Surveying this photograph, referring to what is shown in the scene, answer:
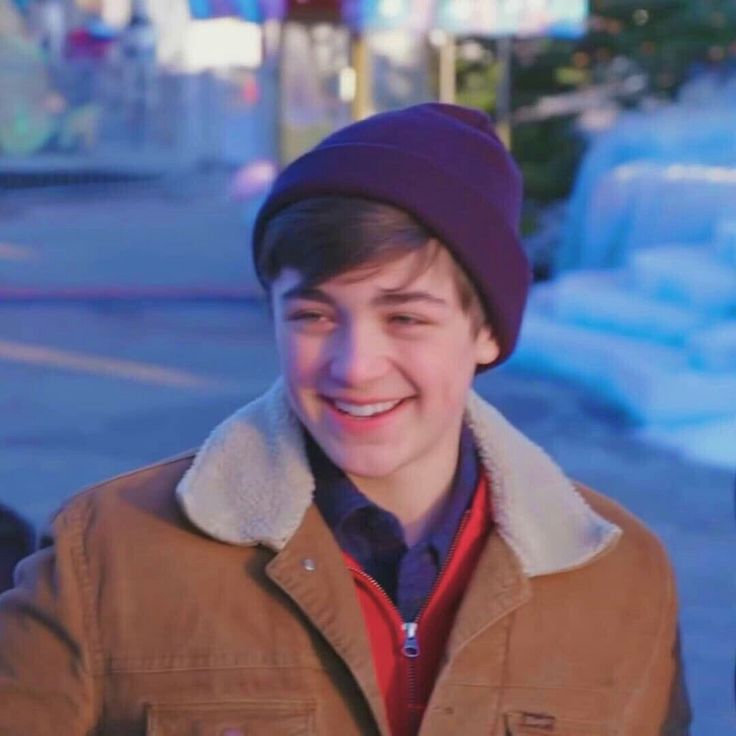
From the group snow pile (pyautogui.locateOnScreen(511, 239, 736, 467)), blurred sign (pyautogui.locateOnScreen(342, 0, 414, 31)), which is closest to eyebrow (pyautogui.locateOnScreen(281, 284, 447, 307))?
snow pile (pyautogui.locateOnScreen(511, 239, 736, 467))

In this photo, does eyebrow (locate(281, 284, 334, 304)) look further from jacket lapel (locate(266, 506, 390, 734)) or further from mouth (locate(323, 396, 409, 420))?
jacket lapel (locate(266, 506, 390, 734))

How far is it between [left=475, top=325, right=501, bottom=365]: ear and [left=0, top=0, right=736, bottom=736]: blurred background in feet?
1.10

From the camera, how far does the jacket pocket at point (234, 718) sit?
1.52 m

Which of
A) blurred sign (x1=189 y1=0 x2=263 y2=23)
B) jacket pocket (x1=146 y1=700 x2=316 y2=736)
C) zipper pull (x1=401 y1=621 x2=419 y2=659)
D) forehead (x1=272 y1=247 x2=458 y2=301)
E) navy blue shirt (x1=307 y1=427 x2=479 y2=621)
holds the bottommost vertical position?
blurred sign (x1=189 y1=0 x2=263 y2=23)

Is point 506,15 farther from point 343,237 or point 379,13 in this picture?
point 343,237

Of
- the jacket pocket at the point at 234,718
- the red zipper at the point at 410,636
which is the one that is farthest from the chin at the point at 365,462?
the jacket pocket at the point at 234,718

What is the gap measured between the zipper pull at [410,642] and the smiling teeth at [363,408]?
0.23 meters

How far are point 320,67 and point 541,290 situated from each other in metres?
2.71

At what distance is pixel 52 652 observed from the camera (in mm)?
1533

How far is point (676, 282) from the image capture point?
8250 millimetres

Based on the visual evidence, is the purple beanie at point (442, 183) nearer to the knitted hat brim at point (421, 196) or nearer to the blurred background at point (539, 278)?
the knitted hat brim at point (421, 196)

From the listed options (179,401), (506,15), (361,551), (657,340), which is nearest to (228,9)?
(506,15)

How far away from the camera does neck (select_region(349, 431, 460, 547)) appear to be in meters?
1.70

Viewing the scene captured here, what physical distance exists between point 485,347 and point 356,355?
221 millimetres
